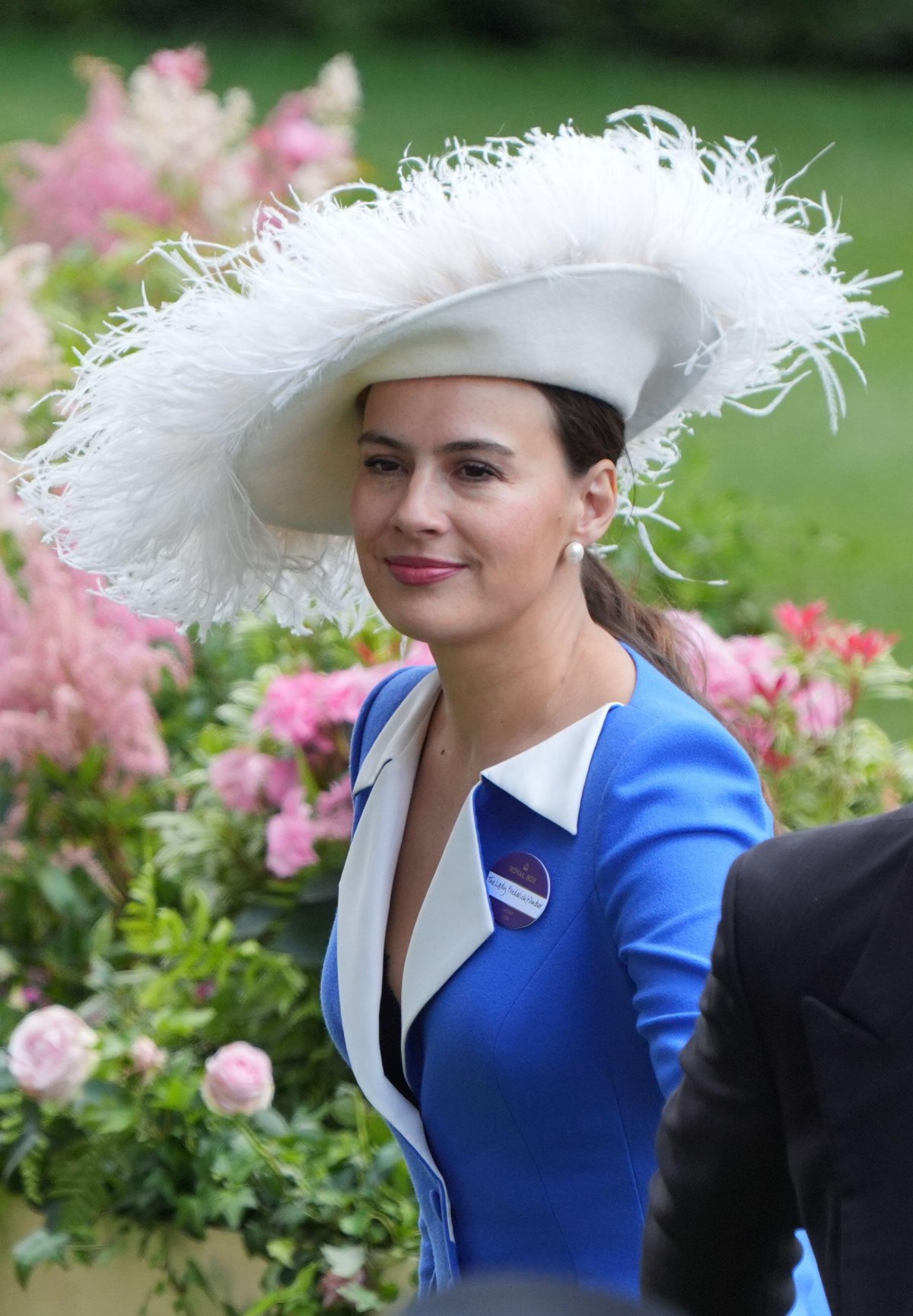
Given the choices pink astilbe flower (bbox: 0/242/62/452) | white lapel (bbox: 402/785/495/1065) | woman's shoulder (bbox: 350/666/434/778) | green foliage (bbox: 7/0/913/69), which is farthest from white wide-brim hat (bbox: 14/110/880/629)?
green foliage (bbox: 7/0/913/69)

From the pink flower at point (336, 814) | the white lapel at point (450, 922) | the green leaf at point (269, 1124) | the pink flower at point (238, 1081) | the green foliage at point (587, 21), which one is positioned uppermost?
the green foliage at point (587, 21)

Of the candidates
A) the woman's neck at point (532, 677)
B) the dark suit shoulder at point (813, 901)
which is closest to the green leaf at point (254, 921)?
the woman's neck at point (532, 677)

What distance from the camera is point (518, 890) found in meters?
2.00

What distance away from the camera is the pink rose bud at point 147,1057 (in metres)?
3.01

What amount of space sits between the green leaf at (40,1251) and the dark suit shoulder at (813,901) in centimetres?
209

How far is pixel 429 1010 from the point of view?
6.69 feet

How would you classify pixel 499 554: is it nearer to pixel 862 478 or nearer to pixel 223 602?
pixel 223 602

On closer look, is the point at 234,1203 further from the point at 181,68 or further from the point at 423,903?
the point at 181,68

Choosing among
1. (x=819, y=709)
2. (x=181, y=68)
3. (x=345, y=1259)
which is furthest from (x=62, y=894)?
(x=181, y=68)

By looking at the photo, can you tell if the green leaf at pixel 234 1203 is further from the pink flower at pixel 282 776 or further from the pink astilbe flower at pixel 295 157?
the pink astilbe flower at pixel 295 157

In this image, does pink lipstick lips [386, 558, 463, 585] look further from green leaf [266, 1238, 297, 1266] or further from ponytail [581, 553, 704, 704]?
green leaf [266, 1238, 297, 1266]

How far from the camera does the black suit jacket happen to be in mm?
1163

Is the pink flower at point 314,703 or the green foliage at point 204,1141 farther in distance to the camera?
the pink flower at point 314,703

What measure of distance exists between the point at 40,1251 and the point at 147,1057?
1.18ft
